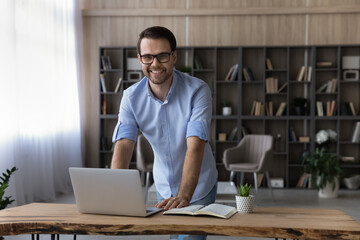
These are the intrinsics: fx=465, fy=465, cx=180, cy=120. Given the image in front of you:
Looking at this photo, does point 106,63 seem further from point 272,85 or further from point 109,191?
point 109,191

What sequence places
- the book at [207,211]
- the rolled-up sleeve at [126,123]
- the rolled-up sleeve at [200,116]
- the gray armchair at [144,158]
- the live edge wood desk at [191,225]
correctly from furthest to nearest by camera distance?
the gray armchair at [144,158] < the rolled-up sleeve at [126,123] < the rolled-up sleeve at [200,116] < the book at [207,211] < the live edge wood desk at [191,225]

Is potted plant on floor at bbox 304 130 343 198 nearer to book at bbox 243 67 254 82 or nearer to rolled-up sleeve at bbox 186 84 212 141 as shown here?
book at bbox 243 67 254 82

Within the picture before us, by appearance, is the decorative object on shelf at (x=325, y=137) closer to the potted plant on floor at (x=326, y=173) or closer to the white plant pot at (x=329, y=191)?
the potted plant on floor at (x=326, y=173)

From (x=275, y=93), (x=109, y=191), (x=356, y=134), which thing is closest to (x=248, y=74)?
(x=275, y=93)

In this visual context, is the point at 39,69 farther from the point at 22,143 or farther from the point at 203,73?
the point at 203,73

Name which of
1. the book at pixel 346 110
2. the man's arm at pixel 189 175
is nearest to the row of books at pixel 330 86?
the book at pixel 346 110

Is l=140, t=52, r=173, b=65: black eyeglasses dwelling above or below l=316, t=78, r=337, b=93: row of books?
above

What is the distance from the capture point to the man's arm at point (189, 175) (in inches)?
81.4

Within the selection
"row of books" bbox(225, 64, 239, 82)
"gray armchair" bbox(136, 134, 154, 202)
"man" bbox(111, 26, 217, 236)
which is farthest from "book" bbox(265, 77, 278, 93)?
"man" bbox(111, 26, 217, 236)

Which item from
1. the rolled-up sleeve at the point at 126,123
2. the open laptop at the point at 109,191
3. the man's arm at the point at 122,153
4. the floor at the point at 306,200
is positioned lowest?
the floor at the point at 306,200

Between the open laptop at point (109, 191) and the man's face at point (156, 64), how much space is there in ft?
1.59

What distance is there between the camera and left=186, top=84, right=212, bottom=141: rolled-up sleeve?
2.17 m

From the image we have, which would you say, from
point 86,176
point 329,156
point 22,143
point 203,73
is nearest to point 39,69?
point 22,143

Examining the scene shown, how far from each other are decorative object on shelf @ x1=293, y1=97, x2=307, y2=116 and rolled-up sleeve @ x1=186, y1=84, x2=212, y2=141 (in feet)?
18.7
